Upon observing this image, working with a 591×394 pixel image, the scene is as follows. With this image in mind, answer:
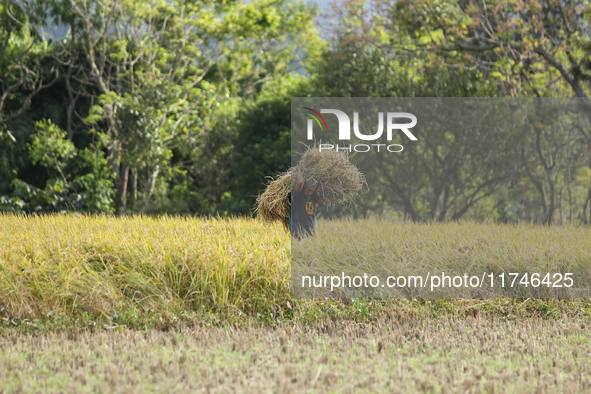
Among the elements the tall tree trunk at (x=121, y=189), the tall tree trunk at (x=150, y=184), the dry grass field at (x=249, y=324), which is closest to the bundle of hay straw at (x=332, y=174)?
the dry grass field at (x=249, y=324)

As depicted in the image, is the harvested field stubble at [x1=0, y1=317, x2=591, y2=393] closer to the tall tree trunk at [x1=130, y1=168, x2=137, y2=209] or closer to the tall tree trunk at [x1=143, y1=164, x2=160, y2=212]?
the tall tree trunk at [x1=143, y1=164, x2=160, y2=212]

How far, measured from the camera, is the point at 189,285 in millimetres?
5137

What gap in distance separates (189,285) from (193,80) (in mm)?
11483

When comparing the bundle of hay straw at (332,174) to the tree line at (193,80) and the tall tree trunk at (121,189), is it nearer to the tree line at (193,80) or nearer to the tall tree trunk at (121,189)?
the tree line at (193,80)

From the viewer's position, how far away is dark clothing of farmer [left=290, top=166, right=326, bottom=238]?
224 inches

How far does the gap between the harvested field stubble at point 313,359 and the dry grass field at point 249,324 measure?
1 cm

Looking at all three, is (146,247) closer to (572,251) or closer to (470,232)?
(470,232)

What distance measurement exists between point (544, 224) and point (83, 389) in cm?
484

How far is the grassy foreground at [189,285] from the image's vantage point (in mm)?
4754

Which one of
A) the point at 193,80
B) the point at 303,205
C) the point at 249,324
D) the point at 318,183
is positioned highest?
the point at 193,80

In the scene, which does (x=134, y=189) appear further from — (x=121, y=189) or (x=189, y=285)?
(x=189, y=285)

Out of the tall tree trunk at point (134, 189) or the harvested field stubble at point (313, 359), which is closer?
the harvested field stubble at point (313, 359)

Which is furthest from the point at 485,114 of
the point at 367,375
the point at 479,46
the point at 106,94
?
the point at 106,94

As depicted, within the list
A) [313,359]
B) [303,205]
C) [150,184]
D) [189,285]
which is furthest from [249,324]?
[150,184]
